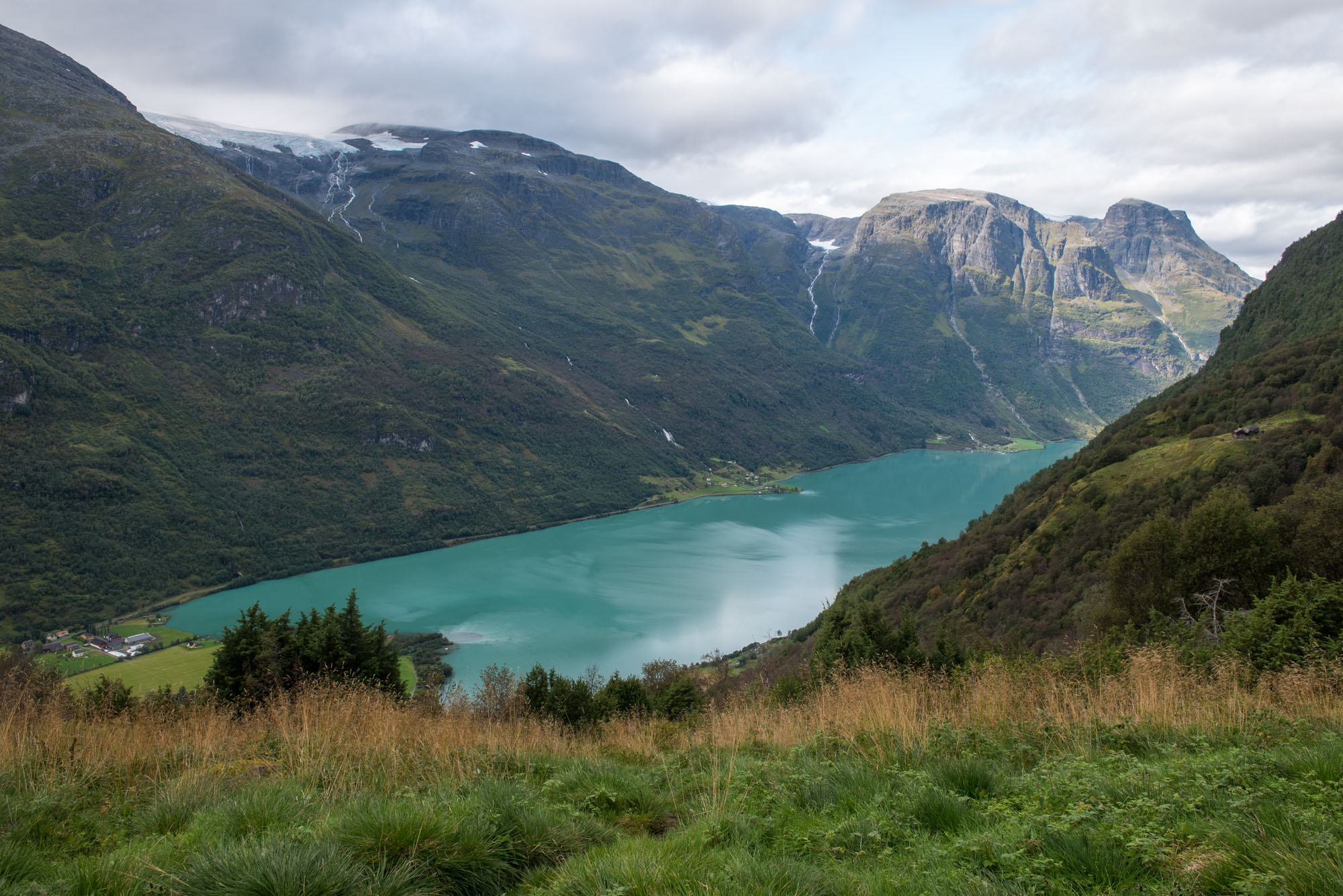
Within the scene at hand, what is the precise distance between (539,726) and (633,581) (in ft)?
200

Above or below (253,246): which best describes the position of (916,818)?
below

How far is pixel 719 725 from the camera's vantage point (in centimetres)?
675

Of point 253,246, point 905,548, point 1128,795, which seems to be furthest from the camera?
point 253,246

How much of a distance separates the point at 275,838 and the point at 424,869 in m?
0.61

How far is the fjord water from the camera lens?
50.4m

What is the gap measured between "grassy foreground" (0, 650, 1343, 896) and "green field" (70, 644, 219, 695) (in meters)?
46.3

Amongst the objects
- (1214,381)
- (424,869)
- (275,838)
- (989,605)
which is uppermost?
(1214,381)

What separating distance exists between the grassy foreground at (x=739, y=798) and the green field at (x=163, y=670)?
152 ft

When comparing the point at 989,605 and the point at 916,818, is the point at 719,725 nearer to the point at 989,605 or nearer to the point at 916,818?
the point at 916,818

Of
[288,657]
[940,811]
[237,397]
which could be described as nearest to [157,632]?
[237,397]

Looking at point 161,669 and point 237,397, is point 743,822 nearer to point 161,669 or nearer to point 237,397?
point 161,669

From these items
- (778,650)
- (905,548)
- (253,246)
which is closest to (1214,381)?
(778,650)

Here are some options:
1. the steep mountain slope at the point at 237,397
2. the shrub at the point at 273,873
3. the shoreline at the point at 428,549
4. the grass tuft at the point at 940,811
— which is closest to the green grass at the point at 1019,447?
the steep mountain slope at the point at 237,397

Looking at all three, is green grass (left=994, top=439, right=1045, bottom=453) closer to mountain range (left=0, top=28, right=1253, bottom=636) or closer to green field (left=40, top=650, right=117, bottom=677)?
mountain range (left=0, top=28, right=1253, bottom=636)
